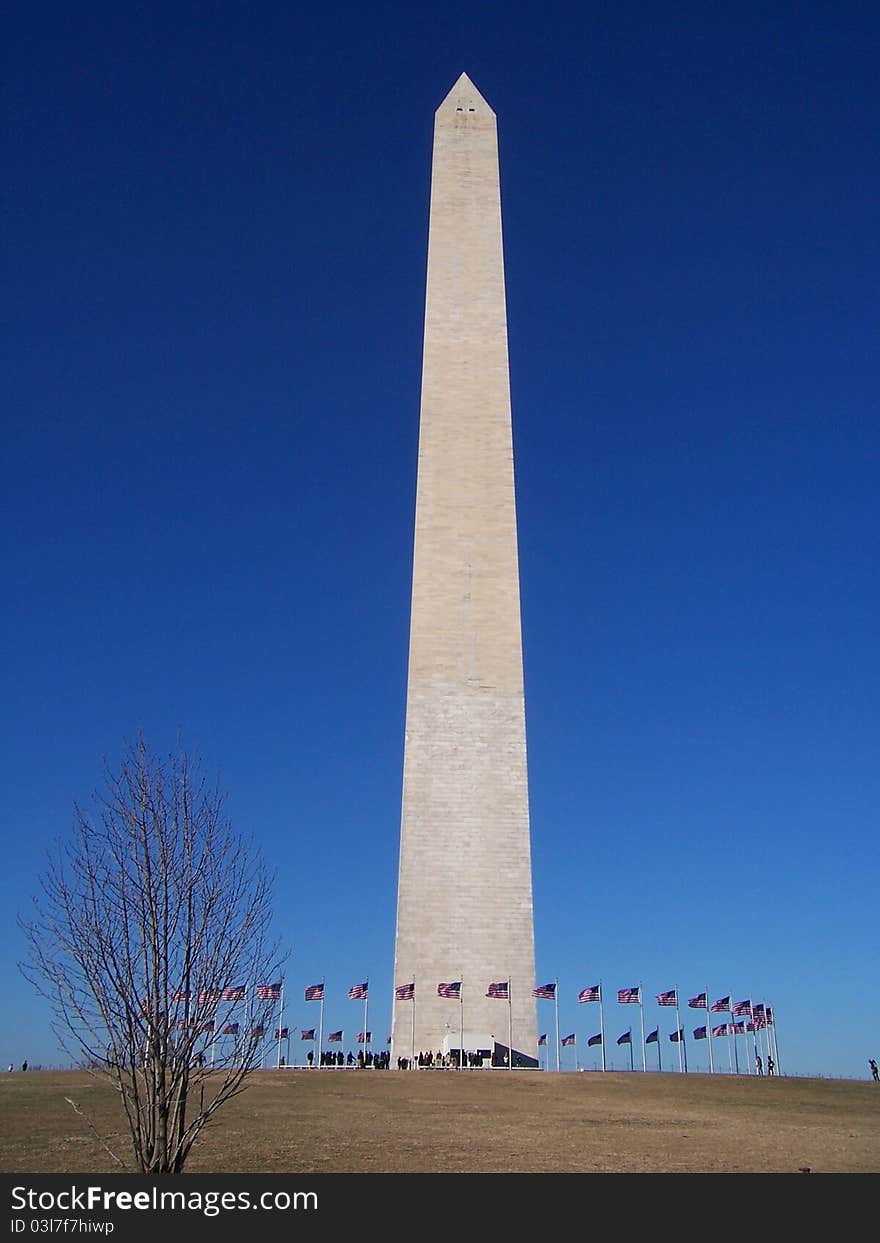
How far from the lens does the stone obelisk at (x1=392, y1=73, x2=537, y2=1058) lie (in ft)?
112

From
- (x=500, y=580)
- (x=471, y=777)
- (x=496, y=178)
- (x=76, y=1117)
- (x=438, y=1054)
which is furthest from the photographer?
(x=496, y=178)

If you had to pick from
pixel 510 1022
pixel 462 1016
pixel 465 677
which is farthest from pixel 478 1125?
pixel 465 677

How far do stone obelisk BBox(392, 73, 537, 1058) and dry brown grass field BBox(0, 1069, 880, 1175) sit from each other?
6.87 meters

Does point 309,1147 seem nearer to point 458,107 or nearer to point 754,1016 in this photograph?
point 754,1016

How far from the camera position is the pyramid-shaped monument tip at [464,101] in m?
46.9

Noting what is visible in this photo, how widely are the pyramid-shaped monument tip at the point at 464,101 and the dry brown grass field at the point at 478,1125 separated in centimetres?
3754

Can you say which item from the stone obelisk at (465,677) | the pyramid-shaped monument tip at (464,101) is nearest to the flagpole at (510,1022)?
the stone obelisk at (465,677)

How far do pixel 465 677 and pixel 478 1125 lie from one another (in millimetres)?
20307

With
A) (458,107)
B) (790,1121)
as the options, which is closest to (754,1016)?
(790,1121)

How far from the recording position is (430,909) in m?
34.6

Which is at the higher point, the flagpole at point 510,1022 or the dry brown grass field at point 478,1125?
the flagpole at point 510,1022

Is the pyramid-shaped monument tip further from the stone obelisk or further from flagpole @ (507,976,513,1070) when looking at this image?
flagpole @ (507,976,513,1070)

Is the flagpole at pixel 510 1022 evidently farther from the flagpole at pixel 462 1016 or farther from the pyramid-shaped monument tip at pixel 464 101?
the pyramid-shaped monument tip at pixel 464 101
